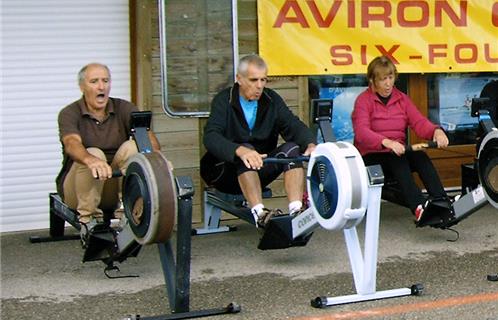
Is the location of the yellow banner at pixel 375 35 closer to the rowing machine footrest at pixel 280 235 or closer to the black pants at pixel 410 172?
the black pants at pixel 410 172

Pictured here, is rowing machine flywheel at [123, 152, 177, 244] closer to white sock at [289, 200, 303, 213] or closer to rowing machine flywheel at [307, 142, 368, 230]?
rowing machine flywheel at [307, 142, 368, 230]

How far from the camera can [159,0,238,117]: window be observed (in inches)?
283

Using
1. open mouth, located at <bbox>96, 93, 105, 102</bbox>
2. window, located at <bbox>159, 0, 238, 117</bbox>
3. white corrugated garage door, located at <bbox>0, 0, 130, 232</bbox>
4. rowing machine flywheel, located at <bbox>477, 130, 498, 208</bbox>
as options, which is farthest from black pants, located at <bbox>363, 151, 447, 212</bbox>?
white corrugated garage door, located at <bbox>0, 0, 130, 232</bbox>

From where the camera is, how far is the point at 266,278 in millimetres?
5621

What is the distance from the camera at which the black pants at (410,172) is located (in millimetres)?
6527

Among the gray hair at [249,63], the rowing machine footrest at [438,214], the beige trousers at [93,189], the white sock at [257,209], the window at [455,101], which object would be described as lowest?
the rowing machine footrest at [438,214]

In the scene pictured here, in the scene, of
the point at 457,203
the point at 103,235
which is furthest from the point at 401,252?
the point at 103,235

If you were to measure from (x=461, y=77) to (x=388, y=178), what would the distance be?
2065 millimetres

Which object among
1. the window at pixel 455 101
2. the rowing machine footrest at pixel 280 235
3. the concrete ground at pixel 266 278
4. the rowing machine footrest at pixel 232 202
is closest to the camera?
the concrete ground at pixel 266 278

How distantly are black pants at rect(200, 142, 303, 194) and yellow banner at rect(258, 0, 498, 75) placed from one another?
1312 mm

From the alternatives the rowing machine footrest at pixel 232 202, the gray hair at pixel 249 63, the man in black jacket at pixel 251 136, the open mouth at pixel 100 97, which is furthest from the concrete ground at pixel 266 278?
the gray hair at pixel 249 63

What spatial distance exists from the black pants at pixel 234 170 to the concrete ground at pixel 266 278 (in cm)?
46

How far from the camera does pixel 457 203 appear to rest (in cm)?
629

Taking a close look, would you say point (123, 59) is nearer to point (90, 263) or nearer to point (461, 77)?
point (90, 263)
